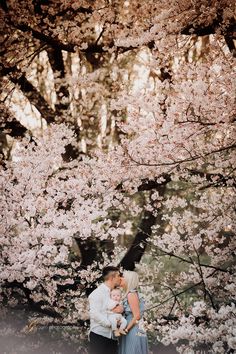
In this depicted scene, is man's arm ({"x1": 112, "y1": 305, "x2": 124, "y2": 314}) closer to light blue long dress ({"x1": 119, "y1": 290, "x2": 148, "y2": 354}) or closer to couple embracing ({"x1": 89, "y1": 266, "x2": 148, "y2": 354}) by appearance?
couple embracing ({"x1": 89, "y1": 266, "x2": 148, "y2": 354})

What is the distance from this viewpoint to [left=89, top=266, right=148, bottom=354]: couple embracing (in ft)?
11.2

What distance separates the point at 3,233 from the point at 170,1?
10.3 feet

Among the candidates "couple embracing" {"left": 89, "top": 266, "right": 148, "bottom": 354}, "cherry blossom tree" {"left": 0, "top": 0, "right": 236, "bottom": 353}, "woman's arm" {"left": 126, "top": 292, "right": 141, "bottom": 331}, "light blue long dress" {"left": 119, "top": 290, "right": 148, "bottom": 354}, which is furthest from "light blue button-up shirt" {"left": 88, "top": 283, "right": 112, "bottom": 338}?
"cherry blossom tree" {"left": 0, "top": 0, "right": 236, "bottom": 353}

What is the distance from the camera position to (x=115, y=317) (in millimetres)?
3461

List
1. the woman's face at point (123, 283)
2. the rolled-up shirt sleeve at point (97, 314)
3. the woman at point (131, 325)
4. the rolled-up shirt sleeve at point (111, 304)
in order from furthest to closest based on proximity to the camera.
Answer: the woman's face at point (123, 283) < the woman at point (131, 325) < the rolled-up shirt sleeve at point (111, 304) < the rolled-up shirt sleeve at point (97, 314)

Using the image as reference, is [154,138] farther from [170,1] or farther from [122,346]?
[122,346]

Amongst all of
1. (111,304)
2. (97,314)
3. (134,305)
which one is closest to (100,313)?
(97,314)

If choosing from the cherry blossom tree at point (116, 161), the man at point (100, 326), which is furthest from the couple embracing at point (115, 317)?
the cherry blossom tree at point (116, 161)

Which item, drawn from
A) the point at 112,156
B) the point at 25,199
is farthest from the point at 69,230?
the point at 112,156

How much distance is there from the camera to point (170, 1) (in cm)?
472

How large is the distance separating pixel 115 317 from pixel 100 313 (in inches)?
6.5

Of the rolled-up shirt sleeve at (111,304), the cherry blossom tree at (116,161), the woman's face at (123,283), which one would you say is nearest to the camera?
the rolled-up shirt sleeve at (111,304)

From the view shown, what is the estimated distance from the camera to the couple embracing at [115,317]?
11.2 feet

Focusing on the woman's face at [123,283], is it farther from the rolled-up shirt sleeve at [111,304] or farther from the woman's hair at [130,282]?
the rolled-up shirt sleeve at [111,304]
